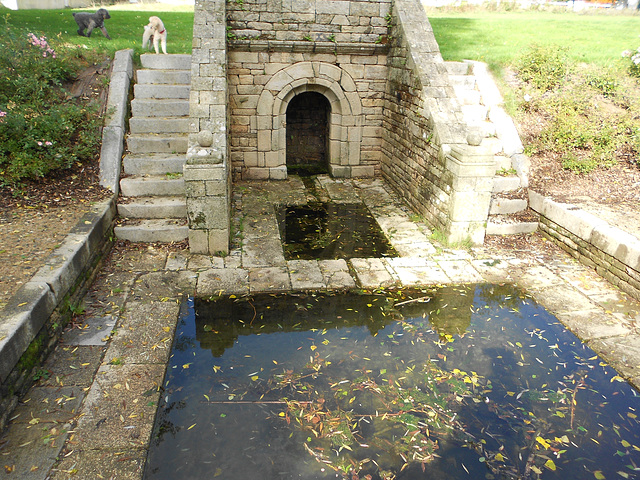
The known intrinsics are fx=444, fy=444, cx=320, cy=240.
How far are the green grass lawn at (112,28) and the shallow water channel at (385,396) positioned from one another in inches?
280

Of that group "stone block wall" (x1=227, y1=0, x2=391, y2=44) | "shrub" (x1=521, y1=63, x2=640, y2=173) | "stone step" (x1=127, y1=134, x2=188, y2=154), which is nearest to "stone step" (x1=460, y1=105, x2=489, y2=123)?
"shrub" (x1=521, y1=63, x2=640, y2=173)

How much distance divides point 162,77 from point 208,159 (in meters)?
3.81

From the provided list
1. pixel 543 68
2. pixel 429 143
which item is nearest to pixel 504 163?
pixel 429 143

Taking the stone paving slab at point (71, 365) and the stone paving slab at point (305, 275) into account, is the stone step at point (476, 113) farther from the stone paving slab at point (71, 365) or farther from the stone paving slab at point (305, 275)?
the stone paving slab at point (71, 365)

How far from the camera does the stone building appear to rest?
6.18 m

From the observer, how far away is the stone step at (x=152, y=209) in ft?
21.7

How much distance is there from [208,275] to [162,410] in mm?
2249

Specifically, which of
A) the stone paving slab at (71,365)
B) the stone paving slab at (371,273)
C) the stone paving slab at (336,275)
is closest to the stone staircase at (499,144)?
the stone paving slab at (371,273)

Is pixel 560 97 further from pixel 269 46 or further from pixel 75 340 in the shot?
pixel 75 340

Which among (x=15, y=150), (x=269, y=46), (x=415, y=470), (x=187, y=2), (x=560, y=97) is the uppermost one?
(x=187, y=2)

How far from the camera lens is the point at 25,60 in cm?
765

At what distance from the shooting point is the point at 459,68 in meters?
9.22

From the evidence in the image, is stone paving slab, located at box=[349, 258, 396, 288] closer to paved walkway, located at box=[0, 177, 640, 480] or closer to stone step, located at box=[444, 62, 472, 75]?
paved walkway, located at box=[0, 177, 640, 480]

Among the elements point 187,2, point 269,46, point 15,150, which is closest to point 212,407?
point 15,150
